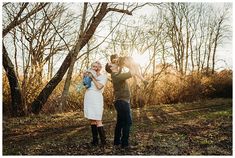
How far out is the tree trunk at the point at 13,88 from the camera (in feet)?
33.6

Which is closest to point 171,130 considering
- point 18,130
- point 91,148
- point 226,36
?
point 91,148

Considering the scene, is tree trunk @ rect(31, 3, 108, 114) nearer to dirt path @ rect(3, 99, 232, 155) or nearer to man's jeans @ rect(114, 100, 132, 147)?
dirt path @ rect(3, 99, 232, 155)

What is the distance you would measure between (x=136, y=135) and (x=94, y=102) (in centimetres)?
174

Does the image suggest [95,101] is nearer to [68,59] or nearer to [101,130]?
[101,130]

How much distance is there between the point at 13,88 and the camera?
34.2 feet

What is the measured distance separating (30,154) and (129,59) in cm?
216

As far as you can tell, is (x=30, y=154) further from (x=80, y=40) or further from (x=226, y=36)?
(x=226, y=36)

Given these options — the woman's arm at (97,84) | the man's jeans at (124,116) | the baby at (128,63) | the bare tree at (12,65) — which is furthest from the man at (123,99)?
the bare tree at (12,65)

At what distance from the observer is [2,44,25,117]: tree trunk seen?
10250 mm

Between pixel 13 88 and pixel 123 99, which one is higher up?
pixel 13 88

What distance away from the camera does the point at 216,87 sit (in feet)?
60.0

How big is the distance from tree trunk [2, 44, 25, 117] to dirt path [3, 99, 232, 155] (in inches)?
27.9

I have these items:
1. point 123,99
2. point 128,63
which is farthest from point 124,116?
point 128,63

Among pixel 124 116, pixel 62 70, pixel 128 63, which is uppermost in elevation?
pixel 62 70
